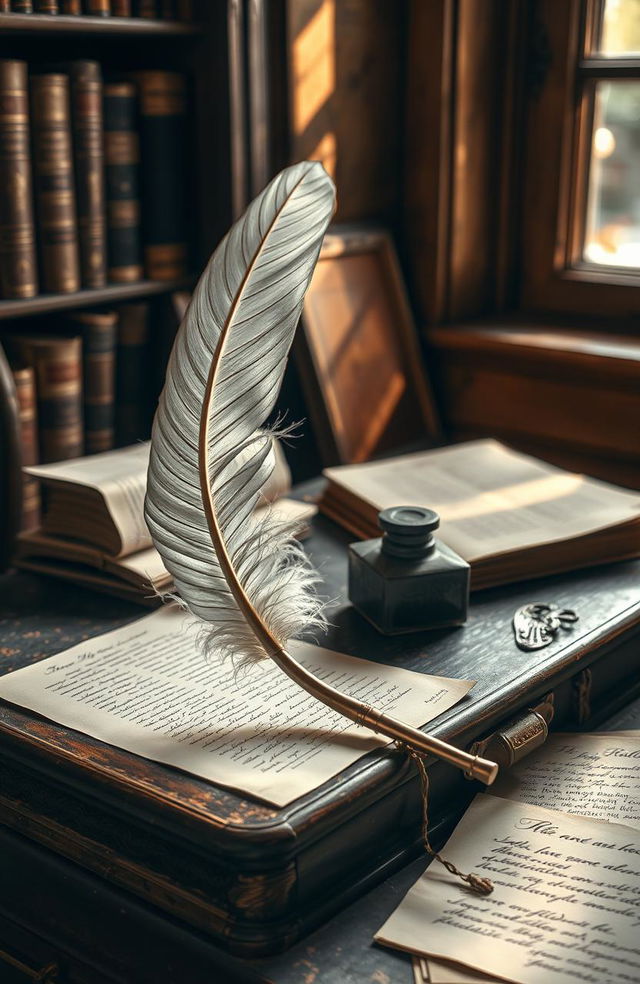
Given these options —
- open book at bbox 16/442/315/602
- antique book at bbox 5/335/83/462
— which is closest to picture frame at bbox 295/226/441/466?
antique book at bbox 5/335/83/462

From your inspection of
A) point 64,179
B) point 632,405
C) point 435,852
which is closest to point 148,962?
point 435,852

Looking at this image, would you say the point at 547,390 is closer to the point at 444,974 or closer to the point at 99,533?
the point at 99,533

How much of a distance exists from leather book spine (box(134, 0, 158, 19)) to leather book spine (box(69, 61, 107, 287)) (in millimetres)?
116

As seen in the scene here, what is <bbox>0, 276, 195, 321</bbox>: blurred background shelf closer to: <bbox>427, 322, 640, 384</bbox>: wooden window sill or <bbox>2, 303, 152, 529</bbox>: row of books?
<bbox>2, 303, 152, 529</bbox>: row of books

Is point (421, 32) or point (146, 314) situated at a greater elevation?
point (421, 32)

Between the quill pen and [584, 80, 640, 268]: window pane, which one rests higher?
[584, 80, 640, 268]: window pane

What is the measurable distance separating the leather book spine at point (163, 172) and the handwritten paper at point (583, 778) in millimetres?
1054

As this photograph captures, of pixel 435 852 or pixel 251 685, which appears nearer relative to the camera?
pixel 435 852

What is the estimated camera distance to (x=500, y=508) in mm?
1580

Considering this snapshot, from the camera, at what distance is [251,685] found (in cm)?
119

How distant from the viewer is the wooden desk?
950 mm

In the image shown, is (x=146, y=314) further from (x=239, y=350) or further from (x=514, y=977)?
(x=514, y=977)

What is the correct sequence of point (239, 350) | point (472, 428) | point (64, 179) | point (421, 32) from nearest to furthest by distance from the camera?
1. point (239, 350)
2. point (64, 179)
3. point (421, 32)
4. point (472, 428)

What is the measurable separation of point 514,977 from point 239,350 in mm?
646
